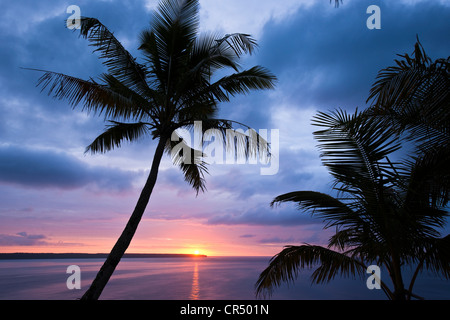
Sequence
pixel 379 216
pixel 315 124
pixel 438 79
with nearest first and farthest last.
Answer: pixel 438 79 < pixel 379 216 < pixel 315 124

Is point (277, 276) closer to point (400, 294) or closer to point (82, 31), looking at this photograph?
point (400, 294)

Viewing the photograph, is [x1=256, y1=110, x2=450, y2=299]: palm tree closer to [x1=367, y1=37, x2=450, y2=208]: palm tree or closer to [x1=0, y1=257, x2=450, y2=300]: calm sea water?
[x1=367, y1=37, x2=450, y2=208]: palm tree

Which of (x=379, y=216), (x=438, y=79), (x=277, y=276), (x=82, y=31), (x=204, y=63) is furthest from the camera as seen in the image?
(x=204, y=63)

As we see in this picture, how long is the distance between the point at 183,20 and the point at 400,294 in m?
7.38

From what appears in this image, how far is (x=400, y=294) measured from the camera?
13.2 ft

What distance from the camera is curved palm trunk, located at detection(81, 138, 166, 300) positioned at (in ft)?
18.6

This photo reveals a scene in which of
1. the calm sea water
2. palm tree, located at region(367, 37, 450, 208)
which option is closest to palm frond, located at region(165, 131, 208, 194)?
palm tree, located at region(367, 37, 450, 208)

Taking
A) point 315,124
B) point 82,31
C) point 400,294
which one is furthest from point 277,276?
point 82,31

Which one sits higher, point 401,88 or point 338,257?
point 401,88

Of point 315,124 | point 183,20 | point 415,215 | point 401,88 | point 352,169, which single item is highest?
point 183,20

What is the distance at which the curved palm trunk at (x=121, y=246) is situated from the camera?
18.6ft

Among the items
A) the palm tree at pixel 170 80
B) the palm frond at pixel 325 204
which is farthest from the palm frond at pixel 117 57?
the palm frond at pixel 325 204
